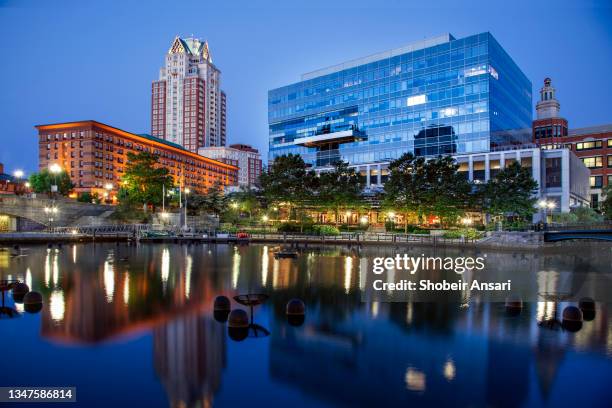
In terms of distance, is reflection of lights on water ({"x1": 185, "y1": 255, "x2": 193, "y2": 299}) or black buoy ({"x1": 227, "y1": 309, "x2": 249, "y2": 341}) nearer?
black buoy ({"x1": 227, "y1": 309, "x2": 249, "y2": 341})

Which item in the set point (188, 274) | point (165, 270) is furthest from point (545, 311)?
point (165, 270)

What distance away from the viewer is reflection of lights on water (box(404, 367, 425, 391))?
12773mm

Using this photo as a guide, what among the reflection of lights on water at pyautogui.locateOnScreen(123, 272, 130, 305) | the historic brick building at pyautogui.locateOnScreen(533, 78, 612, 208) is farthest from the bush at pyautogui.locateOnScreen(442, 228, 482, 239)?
the historic brick building at pyautogui.locateOnScreen(533, 78, 612, 208)

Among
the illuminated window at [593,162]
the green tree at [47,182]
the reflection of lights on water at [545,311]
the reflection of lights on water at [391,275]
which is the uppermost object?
the illuminated window at [593,162]

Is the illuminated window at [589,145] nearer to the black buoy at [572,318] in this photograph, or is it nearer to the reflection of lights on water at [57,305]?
the black buoy at [572,318]

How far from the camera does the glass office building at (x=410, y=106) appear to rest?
85.9 metres

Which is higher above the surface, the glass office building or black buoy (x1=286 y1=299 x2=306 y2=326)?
the glass office building

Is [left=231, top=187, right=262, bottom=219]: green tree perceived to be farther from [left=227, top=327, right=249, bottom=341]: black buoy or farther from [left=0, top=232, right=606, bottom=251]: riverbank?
[left=227, top=327, right=249, bottom=341]: black buoy

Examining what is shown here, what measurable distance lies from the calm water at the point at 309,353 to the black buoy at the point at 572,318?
0.51 metres

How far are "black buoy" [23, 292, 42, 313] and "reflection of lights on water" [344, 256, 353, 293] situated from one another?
1679cm

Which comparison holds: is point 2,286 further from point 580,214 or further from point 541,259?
point 580,214

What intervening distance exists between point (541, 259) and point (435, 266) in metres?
14.4

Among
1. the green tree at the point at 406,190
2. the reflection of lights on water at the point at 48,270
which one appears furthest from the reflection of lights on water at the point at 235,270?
the green tree at the point at 406,190

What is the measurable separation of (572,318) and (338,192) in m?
58.4
